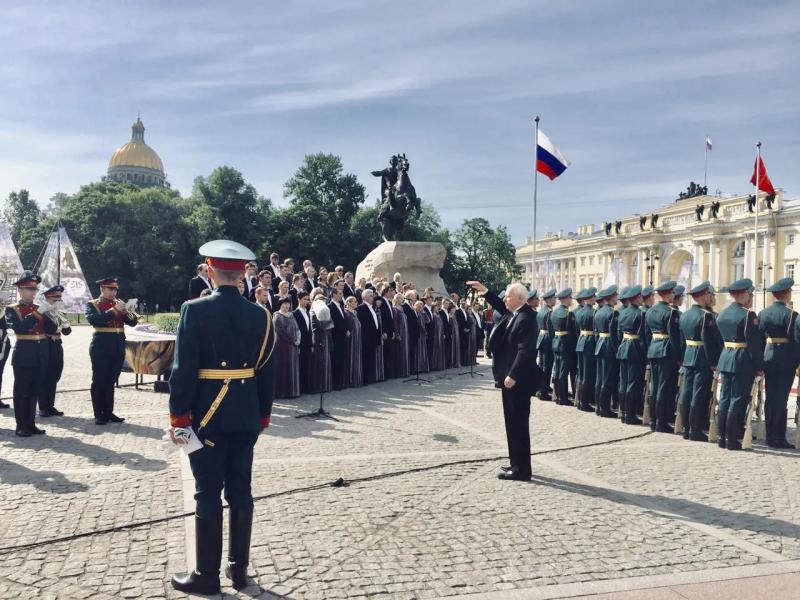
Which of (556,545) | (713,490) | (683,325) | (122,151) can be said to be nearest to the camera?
(556,545)

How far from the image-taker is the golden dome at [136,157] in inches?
4328

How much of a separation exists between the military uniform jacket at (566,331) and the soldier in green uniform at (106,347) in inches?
277

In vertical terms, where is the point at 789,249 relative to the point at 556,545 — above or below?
above

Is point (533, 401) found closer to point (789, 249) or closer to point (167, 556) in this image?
point (167, 556)

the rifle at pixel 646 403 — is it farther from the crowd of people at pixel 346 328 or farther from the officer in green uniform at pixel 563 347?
the crowd of people at pixel 346 328

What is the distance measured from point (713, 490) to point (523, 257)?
372ft

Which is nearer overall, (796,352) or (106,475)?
(106,475)

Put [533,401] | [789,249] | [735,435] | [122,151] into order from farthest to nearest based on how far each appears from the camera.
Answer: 1. [122,151]
2. [789,249]
3. [533,401]
4. [735,435]

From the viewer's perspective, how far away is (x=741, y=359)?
854 centimetres

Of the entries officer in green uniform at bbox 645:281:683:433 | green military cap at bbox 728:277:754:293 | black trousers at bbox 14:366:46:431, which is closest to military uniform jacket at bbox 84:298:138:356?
black trousers at bbox 14:366:46:431

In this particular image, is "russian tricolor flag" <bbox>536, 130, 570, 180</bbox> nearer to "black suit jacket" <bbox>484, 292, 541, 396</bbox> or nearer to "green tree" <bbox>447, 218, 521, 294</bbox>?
"black suit jacket" <bbox>484, 292, 541, 396</bbox>

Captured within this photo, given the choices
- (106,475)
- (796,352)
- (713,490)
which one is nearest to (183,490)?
(106,475)

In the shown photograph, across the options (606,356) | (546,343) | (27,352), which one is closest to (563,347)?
(546,343)

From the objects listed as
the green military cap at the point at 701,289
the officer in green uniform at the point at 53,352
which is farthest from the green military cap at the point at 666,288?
the officer in green uniform at the point at 53,352
